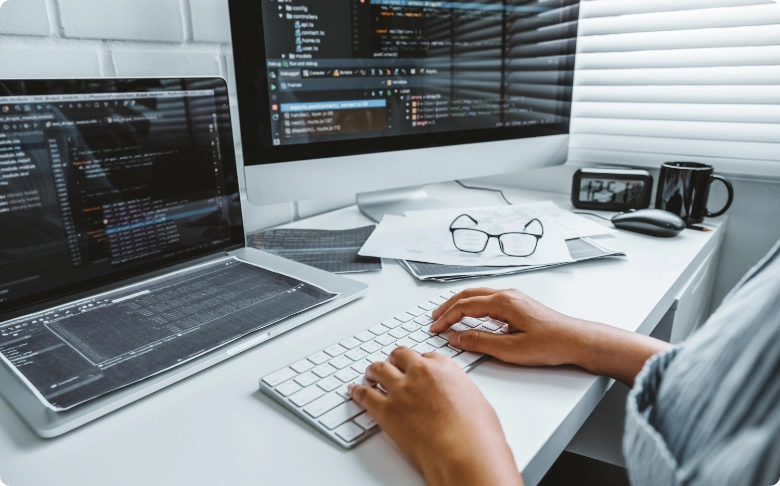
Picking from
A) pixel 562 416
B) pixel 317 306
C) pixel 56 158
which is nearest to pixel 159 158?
pixel 56 158

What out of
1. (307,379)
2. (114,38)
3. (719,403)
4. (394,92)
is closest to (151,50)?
(114,38)

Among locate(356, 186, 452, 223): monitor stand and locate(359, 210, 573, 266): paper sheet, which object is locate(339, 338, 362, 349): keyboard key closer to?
locate(359, 210, 573, 266): paper sheet

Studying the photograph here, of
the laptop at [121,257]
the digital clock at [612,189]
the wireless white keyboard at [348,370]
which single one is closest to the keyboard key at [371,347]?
the wireless white keyboard at [348,370]

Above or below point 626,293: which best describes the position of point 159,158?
above

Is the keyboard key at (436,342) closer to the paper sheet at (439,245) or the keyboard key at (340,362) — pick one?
the keyboard key at (340,362)

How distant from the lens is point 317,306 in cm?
62

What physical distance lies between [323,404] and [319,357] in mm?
80

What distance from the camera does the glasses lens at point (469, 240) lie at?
85 cm

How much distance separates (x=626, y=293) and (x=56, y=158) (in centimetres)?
75

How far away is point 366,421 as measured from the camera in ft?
1.38

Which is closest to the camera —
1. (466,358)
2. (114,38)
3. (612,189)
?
(466,358)

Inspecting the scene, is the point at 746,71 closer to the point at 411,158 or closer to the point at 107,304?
the point at 411,158

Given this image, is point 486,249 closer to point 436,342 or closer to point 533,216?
point 533,216

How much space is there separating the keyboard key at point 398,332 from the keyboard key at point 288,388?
0.14m
